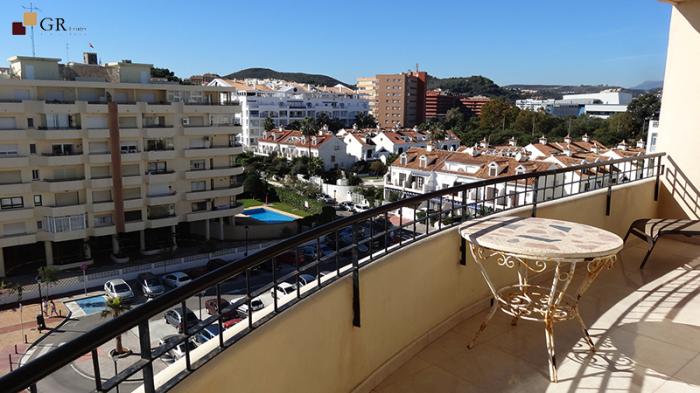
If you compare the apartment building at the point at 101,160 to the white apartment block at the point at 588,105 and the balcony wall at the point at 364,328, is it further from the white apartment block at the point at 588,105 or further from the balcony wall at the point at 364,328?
the white apartment block at the point at 588,105

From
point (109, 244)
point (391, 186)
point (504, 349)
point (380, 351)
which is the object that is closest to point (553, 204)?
point (504, 349)

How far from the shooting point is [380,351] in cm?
300

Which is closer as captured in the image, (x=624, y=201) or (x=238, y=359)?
(x=238, y=359)

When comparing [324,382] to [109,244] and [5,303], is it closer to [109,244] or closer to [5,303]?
[5,303]

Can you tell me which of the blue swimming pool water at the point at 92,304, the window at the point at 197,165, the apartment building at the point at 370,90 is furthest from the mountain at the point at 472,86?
the blue swimming pool water at the point at 92,304

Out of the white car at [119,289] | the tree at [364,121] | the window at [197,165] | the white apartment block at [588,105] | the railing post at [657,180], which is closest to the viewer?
the railing post at [657,180]

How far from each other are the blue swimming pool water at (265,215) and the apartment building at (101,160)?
19.6 feet

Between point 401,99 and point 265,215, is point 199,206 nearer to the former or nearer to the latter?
point 265,215

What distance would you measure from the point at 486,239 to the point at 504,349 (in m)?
0.88

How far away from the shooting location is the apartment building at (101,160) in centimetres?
2556

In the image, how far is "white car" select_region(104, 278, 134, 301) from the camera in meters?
23.5

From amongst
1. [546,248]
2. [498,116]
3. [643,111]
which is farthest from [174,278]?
[498,116]

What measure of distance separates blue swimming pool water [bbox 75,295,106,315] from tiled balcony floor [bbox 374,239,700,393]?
22.2m

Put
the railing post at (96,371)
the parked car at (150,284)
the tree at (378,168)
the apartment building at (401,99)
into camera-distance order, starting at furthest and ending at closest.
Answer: the apartment building at (401,99)
the tree at (378,168)
the parked car at (150,284)
the railing post at (96,371)
